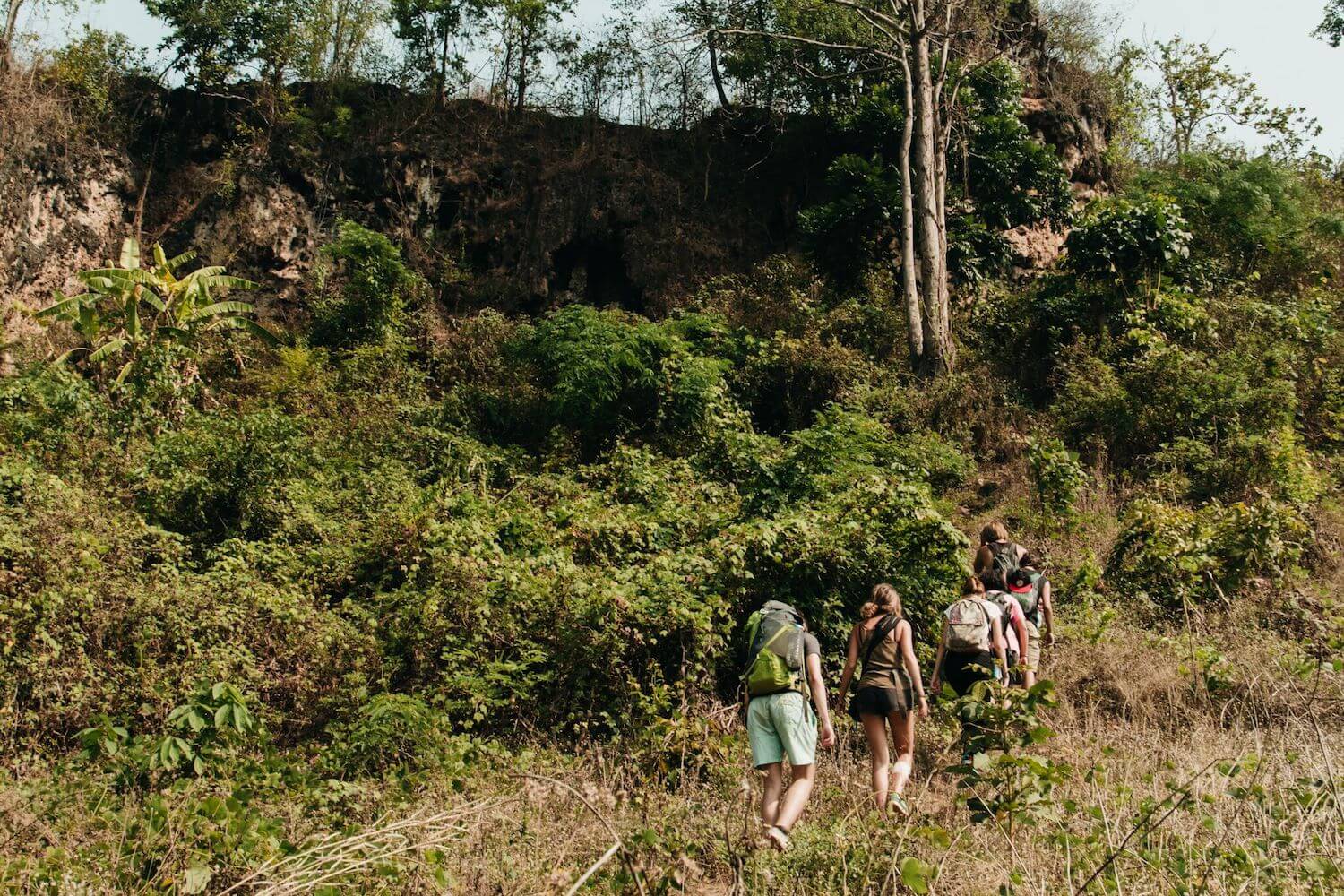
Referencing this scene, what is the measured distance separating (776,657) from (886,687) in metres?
0.85

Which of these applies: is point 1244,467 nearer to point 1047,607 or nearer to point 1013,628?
point 1047,607

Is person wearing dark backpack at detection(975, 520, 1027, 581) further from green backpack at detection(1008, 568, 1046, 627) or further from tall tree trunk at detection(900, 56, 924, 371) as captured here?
tall tree trunk at detection(900, 56, 924, 371)

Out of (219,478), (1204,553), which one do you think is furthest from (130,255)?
(1204,553)

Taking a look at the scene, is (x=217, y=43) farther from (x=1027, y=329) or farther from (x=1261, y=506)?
(x=1261, y=506)

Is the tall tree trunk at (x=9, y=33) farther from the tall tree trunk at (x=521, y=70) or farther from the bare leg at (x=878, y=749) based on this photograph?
the bare leg at (x=878, y=749)

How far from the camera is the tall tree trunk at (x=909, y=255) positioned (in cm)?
1490

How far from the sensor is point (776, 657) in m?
5.63

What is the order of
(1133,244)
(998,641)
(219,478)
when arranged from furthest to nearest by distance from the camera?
(1133,244), (219,478), (998,641)

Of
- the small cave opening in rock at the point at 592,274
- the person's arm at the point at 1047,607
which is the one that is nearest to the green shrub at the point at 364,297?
the small cave opening in rock at the point at 592,274

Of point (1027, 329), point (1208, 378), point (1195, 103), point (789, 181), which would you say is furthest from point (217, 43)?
point (1195, 103)

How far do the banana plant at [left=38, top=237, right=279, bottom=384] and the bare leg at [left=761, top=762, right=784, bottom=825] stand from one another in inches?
436

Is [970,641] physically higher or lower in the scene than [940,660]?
higher

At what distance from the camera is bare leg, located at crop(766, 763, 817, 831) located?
5301 mm

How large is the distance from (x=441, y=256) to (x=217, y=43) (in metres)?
5.99
